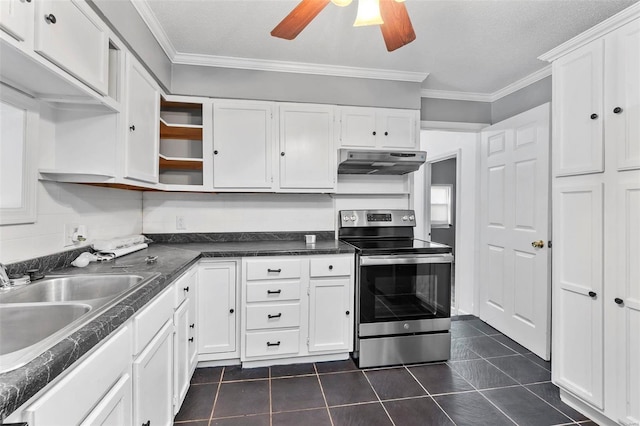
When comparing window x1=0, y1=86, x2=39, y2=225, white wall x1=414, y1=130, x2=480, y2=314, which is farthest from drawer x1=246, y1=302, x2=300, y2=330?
white wall x1=414, y1=130, x2=480, y2=314

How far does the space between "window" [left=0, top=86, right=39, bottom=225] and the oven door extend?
6.47 feet

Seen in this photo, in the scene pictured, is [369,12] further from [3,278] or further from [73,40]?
[3,278]

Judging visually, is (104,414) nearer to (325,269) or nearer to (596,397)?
(325,269)

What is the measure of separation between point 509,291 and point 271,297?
222 centimetres

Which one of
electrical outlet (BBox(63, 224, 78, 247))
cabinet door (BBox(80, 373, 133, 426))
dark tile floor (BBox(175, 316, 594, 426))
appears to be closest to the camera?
cabinet door (BBox(80, 373, 133, 426))

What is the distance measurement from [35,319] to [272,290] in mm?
1417

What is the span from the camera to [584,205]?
181 cm

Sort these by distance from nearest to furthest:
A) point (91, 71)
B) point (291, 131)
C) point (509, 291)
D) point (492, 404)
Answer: point (91, 71) < point (492, 404) < point (291, 131) < point (509, 291)

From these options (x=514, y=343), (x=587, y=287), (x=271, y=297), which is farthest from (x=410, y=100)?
(x=514, y=343)

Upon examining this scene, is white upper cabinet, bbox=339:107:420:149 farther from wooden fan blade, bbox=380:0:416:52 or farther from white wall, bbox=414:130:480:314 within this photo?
wooden fan blade, bbox=380:0:416:52

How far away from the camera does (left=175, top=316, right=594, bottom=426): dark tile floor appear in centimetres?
182

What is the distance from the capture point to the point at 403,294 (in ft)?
7.98

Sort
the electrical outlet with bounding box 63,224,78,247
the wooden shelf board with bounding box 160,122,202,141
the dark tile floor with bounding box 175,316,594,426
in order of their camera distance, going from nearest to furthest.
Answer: the electrical outlet with bounding box 63,224,78,247 → the dark tile floor with bounding box 175,316,594,426 → the wooden shelf board with bounding box 160,122,202,141

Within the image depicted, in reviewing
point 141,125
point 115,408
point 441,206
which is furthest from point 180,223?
point 441,206
